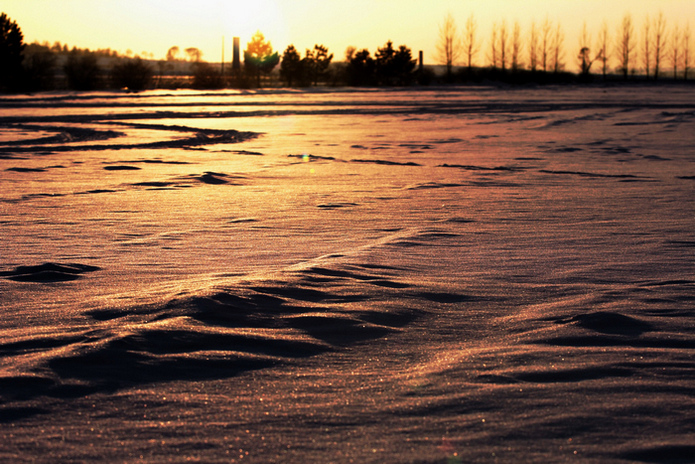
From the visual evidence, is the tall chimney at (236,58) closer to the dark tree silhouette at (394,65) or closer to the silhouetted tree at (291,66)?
the silhouetted tree at (291,66)

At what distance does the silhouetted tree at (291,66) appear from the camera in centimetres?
5338

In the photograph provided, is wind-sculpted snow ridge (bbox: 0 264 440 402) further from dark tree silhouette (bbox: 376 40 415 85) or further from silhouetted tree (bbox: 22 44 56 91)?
dark tree silhouette (bbox: 376 40 415 85)

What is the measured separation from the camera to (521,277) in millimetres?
3066

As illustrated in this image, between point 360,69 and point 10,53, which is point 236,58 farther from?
point 10,53

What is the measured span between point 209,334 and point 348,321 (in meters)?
0.47

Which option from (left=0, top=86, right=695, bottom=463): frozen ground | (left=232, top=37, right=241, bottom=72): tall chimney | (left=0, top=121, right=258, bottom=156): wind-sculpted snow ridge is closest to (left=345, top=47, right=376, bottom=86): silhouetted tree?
(left=232, top=37, right=241, bottom=72): tall chimney

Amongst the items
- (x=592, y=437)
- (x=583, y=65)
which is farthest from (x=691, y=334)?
(x=583, y=65)

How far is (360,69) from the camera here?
5338 cm

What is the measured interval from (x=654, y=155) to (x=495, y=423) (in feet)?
23.9

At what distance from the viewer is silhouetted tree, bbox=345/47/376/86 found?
5256 cm

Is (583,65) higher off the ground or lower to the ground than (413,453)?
higher

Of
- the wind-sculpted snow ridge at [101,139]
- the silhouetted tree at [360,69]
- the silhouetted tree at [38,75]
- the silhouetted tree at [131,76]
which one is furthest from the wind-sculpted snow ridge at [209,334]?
the silhouetted tree at [360,69]

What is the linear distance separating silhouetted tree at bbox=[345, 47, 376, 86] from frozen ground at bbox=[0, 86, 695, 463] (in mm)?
47544

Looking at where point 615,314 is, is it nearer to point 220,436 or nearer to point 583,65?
point 220,436
